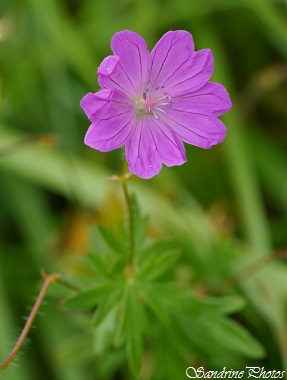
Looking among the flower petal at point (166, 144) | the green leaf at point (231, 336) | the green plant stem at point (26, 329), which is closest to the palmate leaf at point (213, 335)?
the green leaf at point (231, 336)

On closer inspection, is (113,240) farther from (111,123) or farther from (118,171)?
(118,171)

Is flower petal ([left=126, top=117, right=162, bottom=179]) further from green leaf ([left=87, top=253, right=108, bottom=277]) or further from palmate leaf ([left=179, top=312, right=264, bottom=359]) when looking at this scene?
palmate leaf ([left=179, top=312, right=264, bottom=359])

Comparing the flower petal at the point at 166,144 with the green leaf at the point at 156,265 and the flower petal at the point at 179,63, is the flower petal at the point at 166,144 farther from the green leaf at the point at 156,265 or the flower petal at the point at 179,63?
the green leaf at the point at 156,265

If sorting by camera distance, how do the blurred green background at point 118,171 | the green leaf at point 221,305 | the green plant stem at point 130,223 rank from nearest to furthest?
Answer: the green plant stem at point 130,223 < the green leaf at point 221,305 < the blurred green background at point 118,171

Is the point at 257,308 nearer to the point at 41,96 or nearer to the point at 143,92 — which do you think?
the point at 143,92

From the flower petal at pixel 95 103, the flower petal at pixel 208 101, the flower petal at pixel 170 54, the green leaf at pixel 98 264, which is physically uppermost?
the flower petal at pixel 170 54

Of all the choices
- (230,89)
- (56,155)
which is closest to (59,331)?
(56,155)

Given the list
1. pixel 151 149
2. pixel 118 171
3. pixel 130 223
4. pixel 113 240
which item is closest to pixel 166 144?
pixel 151 149
